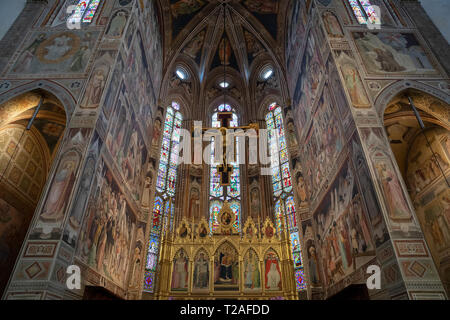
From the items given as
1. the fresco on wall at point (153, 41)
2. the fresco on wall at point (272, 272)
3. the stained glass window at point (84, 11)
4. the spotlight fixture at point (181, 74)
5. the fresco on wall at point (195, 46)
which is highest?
the fresco on wall at point (195, 46)

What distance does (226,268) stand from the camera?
366 inches

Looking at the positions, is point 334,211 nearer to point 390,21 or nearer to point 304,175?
point 304,175

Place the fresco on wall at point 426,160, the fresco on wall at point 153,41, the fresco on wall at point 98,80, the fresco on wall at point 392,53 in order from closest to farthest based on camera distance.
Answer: the fresco on wall at point 98,80, the fresco on wall at point 392,53, the fresco on wall at point 426,160, the fresco on wall at point 153,41

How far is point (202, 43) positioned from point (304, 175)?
13202 millimetres

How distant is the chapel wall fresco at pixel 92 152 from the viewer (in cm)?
734

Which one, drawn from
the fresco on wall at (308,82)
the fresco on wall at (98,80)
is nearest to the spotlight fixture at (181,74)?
the fresco on wall at (308,82)

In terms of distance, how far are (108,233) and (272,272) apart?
577 cm

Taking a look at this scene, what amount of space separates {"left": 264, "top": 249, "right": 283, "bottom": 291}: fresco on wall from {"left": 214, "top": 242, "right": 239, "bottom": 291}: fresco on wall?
0.91 meters

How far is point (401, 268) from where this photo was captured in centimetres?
693

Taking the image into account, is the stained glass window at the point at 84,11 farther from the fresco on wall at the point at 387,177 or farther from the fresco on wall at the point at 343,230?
the fresco on wall at the point at 343,230

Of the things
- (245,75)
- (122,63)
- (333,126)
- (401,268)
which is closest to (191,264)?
(401,268)

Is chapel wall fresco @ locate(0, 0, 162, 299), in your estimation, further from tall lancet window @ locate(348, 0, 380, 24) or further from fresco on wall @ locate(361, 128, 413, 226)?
tall lancet window @ locate(348, 0, 380, 24)

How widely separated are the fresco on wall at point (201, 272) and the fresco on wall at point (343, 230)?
4.69 m

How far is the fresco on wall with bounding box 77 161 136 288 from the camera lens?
8781mm
